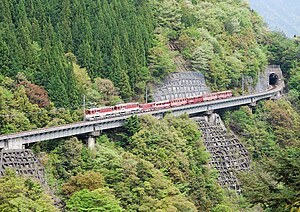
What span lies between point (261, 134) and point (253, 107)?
912 cm

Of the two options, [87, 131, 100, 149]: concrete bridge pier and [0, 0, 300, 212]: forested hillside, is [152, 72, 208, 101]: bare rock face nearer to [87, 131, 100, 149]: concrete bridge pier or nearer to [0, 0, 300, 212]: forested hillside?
[0, 0, 300, 212]: forested hillside

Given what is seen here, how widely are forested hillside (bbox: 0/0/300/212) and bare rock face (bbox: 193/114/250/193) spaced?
2310 millimetres

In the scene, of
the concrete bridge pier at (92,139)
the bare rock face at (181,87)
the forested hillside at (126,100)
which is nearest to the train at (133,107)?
the concrete bridge pier at (92,139)

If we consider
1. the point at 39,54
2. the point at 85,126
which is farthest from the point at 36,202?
the point at 39,54

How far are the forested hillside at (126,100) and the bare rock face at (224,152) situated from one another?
231 cm

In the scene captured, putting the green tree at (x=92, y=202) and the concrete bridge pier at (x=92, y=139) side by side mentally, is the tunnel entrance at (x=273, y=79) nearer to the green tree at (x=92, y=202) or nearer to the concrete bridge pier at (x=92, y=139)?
the concrete bridge pier at (x=92, y=139)

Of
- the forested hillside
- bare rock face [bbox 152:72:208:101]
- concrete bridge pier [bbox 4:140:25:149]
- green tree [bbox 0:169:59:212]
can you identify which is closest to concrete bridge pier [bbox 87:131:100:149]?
the forested hillside

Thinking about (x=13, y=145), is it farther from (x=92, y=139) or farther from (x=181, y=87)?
(x=181, y=87)

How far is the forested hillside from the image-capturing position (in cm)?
4638

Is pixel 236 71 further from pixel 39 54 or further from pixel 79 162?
pixel 79 162

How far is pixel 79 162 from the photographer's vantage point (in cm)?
5384

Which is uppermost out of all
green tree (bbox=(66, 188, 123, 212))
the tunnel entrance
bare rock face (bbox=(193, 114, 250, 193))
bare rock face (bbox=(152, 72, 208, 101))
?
the tunnel entrance

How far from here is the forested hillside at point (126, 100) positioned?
4638cm

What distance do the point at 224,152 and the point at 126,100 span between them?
12.2m
